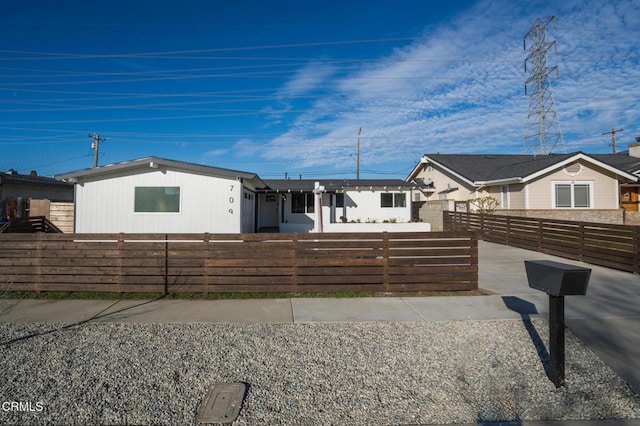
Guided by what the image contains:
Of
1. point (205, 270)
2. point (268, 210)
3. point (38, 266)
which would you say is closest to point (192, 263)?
point (205, 270)

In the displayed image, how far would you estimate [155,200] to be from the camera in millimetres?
10547

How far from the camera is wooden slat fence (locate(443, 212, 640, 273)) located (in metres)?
7.82

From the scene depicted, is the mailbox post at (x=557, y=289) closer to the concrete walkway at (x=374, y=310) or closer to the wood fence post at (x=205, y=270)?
the concrete walkway at (x=374, y=310)

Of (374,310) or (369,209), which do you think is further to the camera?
(369,209)

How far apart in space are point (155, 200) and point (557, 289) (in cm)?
1078

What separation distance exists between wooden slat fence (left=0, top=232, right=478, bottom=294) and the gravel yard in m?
1.46

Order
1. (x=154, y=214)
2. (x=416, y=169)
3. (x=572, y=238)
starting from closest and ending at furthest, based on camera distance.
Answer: (x=572, y=238) < (x=154, y=214) < (x=416, y=169)

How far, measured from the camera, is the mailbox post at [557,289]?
287 centimetres

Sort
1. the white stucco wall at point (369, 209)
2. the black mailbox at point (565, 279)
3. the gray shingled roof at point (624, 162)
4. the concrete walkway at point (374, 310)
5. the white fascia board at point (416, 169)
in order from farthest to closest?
the white fascia board at point (416, 169), the white stucco wall at point (369, 209), the gray shingled roof at point (624, 162), the concrete walkway at point (374, 310), the black mailbox at point (565, 279)

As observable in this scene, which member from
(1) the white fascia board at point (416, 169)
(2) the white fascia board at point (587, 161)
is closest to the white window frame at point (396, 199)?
(2) the white fascia board at point (587, 161)
